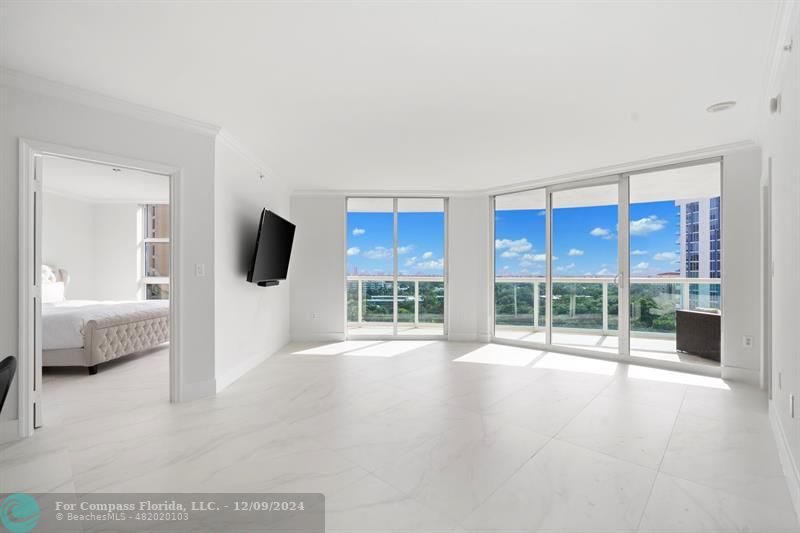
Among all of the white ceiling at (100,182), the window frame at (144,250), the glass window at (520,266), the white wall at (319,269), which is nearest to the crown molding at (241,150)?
the white wall at (319,269)

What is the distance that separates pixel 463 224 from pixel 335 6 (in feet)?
15.8

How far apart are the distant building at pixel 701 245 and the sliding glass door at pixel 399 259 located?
3341mm

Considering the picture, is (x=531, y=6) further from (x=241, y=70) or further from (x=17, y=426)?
(x=17, y=426)

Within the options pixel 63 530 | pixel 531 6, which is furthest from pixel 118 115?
pixel 531 6

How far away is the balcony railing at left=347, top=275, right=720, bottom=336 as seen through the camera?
15.8 feet

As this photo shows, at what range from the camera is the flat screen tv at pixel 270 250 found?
4.28 m

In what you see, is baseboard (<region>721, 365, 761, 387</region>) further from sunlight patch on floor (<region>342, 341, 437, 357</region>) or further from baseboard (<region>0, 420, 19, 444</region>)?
baseboard (<region>0, 420, 19, 444</region>)

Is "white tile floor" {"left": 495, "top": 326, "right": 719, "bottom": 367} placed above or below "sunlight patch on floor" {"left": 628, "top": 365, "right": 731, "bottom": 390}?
above

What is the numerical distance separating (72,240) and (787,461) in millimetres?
9486

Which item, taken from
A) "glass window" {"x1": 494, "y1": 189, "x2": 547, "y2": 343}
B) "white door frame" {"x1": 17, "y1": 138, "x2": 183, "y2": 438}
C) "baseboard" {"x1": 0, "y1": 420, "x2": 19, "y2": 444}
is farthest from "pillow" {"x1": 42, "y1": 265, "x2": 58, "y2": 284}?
"glass window" {"x1": 494, "y1": 189, "x2": 547, "y2": 343}

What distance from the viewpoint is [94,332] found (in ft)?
14.6

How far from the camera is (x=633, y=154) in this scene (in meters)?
4.38

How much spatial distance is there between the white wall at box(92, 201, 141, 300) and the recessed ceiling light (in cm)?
865

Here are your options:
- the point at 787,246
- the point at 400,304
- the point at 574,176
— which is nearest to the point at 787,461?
the point at 787,246
